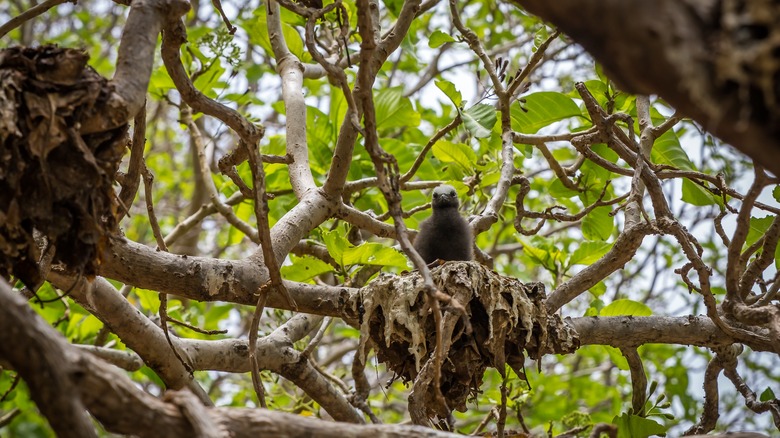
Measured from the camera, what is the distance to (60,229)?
231 centimetres

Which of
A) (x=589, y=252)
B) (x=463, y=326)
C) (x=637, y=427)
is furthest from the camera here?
(x=589, y=252)

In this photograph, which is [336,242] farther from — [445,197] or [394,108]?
[394,108]

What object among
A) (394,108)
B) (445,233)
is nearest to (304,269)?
(445,233)

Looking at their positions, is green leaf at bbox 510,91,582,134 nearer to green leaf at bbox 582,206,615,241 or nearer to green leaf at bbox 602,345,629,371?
green leaf at bbox 582,206,615,241

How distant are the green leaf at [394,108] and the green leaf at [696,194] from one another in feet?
6.22

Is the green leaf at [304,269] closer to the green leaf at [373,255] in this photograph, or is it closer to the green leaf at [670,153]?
the green leaf at [373,255]

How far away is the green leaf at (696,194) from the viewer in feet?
13.9

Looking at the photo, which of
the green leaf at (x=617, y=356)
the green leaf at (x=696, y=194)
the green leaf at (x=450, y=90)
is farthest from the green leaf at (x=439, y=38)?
the green leaf at (x=617, y=356)

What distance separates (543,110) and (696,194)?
969 mm

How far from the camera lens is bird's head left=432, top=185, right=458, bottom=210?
5.09 m

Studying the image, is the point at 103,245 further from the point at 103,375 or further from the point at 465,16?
the point at 465,16

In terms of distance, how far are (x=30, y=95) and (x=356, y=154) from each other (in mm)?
3249

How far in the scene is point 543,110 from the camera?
4.41 metres

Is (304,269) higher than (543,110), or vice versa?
(543,110)
